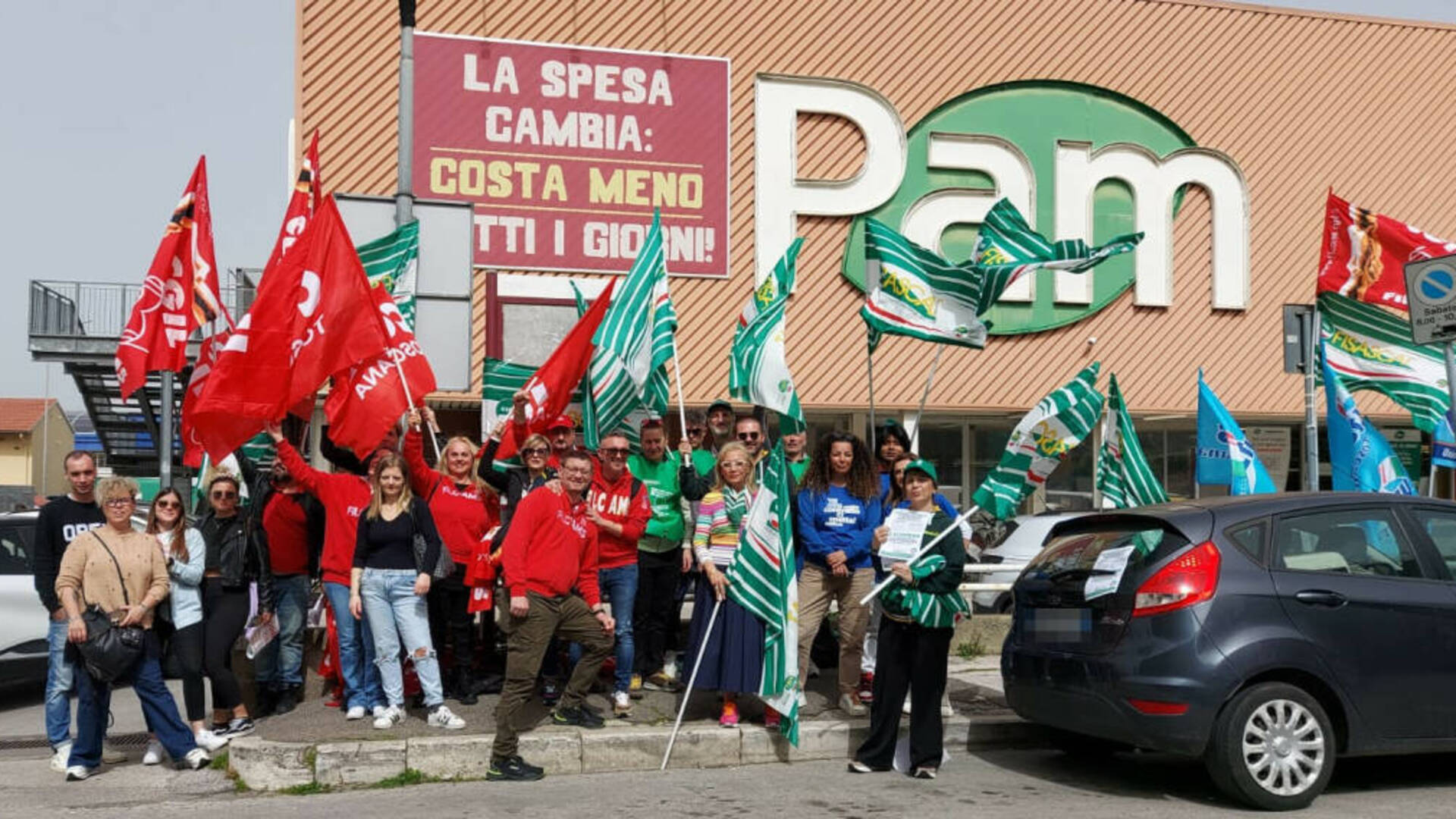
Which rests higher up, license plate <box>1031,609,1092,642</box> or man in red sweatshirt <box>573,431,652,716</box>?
man in red sweatshirt <box>573,431,652,716</box>

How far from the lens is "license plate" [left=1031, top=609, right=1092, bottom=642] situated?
6902 mm

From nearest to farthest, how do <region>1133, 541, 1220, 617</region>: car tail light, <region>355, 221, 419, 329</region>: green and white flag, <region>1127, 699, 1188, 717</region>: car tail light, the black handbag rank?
1. <region>1127, 699, 1188, 717</region>: car tail light
2. <region>1133, 541, 1220, 617</region>: car tail light
3. the black handbag
4. <region>355, 221, 419, 329</region>: green and white flag

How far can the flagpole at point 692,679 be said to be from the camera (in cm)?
766

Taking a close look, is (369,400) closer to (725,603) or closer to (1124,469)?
(725,603)

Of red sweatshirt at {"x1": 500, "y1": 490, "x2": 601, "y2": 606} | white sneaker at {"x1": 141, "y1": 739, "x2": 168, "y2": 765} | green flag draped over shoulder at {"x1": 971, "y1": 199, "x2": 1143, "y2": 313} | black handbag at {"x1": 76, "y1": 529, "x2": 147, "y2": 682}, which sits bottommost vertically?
white sneaker at {"x1": 141, "y1": 739, "x2": 168, "y2": 765}

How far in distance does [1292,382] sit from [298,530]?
1650 cm

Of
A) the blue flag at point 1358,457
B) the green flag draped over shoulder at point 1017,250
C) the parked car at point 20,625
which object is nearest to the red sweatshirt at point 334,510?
the parked car at point 20,625

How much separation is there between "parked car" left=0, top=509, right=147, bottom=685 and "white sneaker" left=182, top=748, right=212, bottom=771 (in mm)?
3330

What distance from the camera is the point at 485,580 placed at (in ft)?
27.3

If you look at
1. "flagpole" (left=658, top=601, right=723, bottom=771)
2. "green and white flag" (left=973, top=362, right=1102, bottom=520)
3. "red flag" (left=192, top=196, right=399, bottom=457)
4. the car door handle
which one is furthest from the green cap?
"red flag" (left=192, top=196, right=399, bottom=457)

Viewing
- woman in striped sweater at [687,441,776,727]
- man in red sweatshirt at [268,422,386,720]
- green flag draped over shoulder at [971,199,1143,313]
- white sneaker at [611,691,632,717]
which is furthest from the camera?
green flag draped over shoulder at [971,199,1143,313]

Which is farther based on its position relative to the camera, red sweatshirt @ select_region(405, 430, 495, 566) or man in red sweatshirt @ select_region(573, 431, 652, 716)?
red sweatshirt @ select_region(405, 430, 495, 566)

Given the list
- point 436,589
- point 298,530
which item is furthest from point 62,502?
point 436,589

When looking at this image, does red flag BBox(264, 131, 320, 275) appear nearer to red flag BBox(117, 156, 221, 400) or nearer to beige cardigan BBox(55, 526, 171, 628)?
red flag BBox(117, 156, 221, 400)
